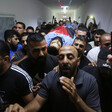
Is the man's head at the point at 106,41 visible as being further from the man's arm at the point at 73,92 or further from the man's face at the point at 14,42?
the man's face at the point at 14,42

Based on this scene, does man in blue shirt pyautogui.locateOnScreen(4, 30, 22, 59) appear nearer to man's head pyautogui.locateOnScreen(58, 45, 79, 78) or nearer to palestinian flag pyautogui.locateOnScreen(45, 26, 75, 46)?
palestinian flag pyautogui.locateOnScreen(45, 26, 75, 46)

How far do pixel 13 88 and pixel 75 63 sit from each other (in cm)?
66

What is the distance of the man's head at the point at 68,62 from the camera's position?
0.99 m

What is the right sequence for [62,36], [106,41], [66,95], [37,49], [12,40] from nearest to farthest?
[66,95] < [37,49] < [106,41] < [12,40] < [62,36]

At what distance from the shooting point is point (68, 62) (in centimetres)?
100

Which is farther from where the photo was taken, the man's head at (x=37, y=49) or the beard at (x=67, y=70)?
the man's head at (x=37, y=49)

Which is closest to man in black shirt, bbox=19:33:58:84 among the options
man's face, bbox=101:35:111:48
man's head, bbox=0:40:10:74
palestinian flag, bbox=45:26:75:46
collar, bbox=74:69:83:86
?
man's head, bbox=0:40:10:74

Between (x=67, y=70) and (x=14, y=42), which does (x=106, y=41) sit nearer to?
(x=67, y=70)

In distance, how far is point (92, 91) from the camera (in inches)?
35.4

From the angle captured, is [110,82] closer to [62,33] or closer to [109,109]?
[109,109]

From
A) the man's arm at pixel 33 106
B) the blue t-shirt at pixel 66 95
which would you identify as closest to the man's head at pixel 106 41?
the blue t-shirt at pixel 66 95

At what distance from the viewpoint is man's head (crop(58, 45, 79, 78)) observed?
3.24 feet

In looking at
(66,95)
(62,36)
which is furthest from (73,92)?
(62,36)

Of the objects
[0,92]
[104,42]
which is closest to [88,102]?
[0,92]
